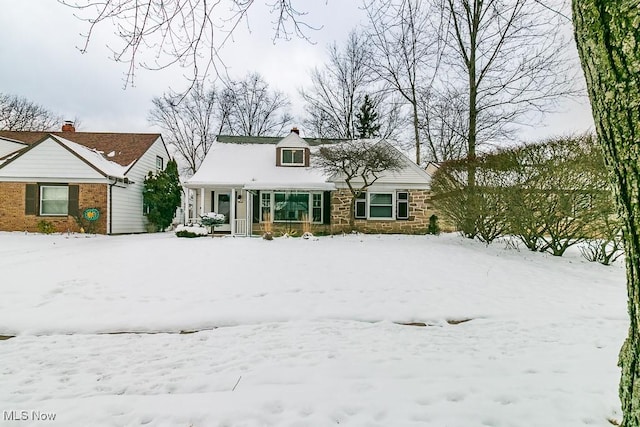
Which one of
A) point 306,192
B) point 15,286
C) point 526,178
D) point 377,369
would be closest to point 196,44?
point 377,369

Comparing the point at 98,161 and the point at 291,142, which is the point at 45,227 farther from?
the point at 291,142

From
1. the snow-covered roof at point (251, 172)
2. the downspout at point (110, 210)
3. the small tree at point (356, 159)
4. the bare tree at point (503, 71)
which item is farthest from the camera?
the snow-covered roof at point (251, 172)

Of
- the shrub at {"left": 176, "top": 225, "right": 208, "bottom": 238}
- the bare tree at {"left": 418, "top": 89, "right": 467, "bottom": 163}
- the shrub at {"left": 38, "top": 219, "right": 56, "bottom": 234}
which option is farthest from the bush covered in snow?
the bare tree at {"left": 418, "top": 89, "right": 467, "bottom": 163}

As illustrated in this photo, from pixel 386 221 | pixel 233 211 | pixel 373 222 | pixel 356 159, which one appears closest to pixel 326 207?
pixel 373 222

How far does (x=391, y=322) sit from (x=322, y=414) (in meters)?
2.52

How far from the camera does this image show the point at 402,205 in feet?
50.0

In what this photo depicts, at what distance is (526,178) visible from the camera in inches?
333

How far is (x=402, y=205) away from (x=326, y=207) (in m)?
3.46

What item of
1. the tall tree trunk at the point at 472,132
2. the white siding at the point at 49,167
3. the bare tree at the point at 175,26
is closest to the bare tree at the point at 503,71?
the tall tree trunk at the point at 472,132

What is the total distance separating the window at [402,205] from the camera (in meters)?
15.2

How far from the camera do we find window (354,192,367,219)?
1521 cm

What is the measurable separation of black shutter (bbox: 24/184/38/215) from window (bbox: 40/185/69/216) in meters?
0.19

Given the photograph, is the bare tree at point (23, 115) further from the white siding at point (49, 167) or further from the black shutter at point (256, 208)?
the black shutter at point (256, 208)

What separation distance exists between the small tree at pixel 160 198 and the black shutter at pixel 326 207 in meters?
8.05
